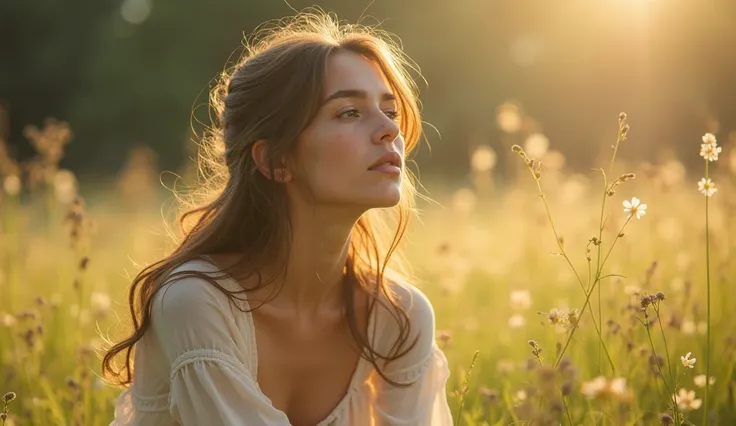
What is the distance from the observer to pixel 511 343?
4141mm

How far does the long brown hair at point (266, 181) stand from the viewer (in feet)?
8.48

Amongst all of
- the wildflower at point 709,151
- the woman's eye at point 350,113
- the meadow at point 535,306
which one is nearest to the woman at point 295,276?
the woman's eye at point 350,113

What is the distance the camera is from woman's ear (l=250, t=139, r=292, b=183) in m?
2.62

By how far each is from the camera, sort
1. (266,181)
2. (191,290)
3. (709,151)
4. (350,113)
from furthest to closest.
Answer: (266,181)
(350,113)
(191,290)
(709,151)

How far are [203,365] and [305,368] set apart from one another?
48cm

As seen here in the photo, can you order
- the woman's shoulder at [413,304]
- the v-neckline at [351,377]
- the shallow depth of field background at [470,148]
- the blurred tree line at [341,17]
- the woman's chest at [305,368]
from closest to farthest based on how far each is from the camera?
the v-neckline at [351,377] → the woman's chest at [305,368] → the woman's shoulder at [413,304] → the shallow depth of field background at [470,148] → the blurred tree line at [341,17]

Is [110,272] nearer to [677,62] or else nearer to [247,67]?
[247,67]

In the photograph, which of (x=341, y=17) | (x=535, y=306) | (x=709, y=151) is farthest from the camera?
(x=341, y=17)

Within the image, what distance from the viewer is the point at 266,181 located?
2713 millimetres

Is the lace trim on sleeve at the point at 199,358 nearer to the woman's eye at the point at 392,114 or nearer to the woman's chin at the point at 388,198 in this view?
the woman's chin at the point at 388,198

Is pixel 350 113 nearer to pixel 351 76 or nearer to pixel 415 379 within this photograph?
pixel 351 76

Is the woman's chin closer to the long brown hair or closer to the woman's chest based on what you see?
the long brown hair

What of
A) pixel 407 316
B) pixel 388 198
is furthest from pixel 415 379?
pixel 388 198

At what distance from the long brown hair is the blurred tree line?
810 inches
